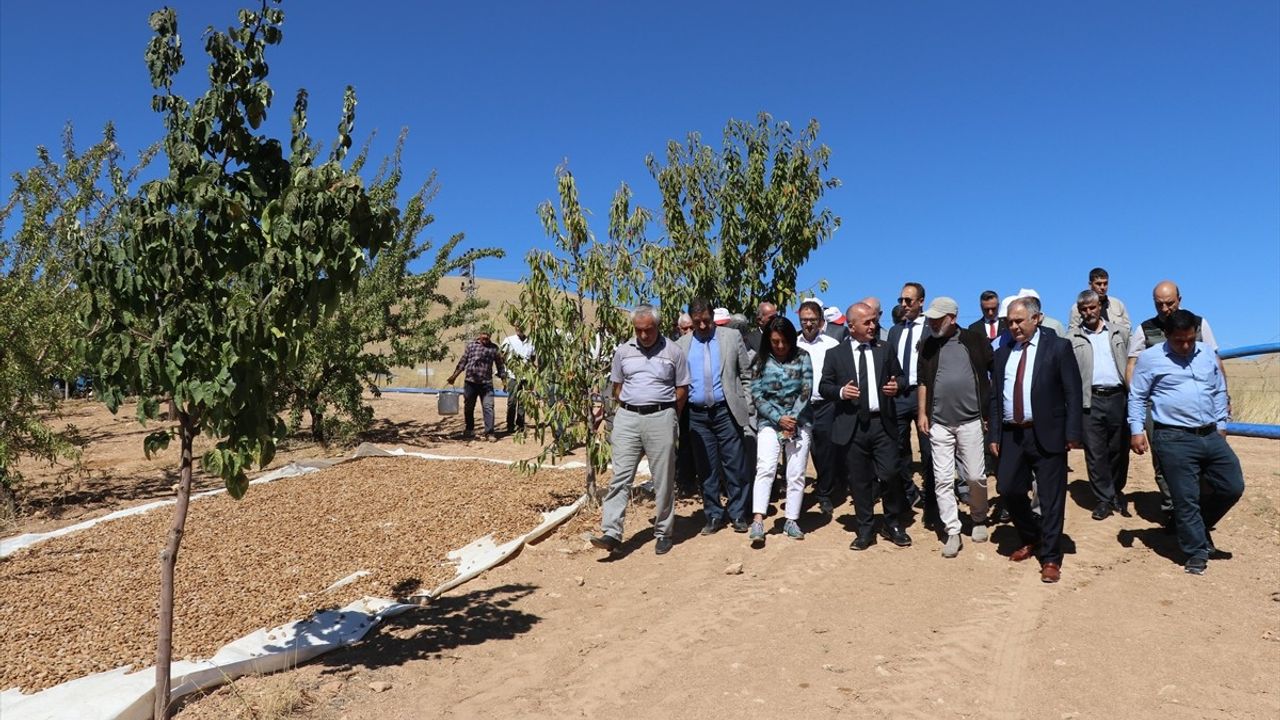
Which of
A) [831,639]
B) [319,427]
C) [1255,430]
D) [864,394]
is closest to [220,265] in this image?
[831,639]

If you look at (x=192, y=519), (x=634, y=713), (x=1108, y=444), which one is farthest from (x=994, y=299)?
(x=192, y=519)

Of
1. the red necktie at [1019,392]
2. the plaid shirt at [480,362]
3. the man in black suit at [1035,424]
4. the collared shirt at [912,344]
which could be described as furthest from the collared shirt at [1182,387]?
the plaid shirt at [480,362]

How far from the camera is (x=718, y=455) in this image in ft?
23.1

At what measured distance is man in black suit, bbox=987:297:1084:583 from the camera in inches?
223

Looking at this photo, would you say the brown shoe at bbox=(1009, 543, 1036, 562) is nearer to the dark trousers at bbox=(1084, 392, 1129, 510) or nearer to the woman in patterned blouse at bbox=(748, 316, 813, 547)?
the dark trousers at bbox=(1084, 392, 1129, 510)

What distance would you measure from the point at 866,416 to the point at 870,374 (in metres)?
0.32

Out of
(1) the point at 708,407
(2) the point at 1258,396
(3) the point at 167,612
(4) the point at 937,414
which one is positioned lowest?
(3) the point at 167,612

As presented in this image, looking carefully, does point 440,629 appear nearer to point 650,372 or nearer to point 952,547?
point 650,372

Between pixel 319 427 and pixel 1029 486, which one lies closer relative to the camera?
pixel 1029 486

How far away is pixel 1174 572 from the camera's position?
18.7 ft

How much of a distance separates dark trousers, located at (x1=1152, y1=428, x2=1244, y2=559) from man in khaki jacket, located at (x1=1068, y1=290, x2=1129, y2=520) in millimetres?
1001

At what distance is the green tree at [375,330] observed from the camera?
1177 centimetres

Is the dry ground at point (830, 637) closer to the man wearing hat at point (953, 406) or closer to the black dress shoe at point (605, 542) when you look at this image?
the black dress shoe at point (605, 542)

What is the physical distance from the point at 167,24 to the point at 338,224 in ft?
4.02
